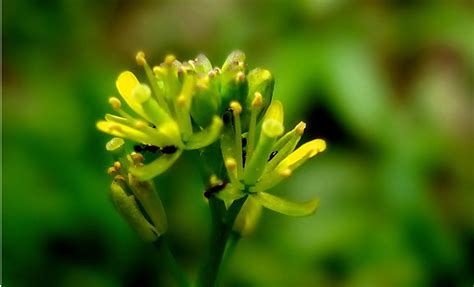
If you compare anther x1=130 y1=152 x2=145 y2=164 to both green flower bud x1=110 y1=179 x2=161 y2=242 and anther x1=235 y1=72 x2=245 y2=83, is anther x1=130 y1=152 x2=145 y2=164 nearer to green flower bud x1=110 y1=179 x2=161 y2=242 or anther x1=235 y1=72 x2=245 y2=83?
green flower bud x1=110 y1=179 x2=161 y2=242

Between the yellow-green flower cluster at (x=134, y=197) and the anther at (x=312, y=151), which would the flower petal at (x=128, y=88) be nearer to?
the yellow-green flower cluster at (x=134, y=197)

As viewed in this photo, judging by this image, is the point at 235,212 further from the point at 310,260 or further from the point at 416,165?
the point at 416,165

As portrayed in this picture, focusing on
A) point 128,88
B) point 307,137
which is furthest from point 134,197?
point 307,137

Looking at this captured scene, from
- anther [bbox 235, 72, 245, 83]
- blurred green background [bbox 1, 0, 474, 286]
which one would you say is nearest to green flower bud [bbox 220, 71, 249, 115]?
anther [bbox 235, 72, 245, 83]

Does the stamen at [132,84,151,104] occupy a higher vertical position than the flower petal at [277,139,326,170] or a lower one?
higher

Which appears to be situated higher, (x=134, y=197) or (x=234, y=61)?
(x=234, y=61)

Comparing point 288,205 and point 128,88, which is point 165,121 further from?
point 288,205

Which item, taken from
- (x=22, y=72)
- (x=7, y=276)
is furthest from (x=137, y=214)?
(x=22, y=72)
